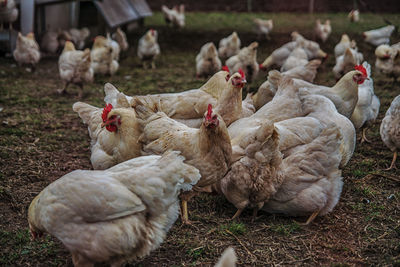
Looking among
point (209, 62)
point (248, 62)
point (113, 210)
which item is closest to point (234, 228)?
point (113, 210)

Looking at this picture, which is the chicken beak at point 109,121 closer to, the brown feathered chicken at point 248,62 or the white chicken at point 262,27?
the brown feathered chicken at point 248,62

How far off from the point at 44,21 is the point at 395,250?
1075cm

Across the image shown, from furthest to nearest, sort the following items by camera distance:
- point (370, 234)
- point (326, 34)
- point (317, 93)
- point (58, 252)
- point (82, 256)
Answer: point (326, 34) < point (317, 93) < point (370, 234) < point (58, 252) < point (82, 256)

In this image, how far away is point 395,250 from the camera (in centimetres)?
317

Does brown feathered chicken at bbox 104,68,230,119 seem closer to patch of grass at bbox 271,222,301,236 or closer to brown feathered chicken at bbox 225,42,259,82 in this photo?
patch of grass at bbox 271,222,301,236

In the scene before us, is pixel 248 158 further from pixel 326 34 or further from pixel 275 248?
pixel 326 34

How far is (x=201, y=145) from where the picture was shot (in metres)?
3.38

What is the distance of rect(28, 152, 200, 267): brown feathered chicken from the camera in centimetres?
251

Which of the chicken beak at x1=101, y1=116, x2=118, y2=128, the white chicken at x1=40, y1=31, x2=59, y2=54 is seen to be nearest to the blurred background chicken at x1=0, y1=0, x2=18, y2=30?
the white chicken at x1=40, y1=31, x2=59, y2=54

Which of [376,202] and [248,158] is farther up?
[248,158]

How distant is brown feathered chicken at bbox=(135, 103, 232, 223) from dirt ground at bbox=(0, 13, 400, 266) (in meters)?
0.44

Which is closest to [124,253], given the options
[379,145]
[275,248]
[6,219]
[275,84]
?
[275,248]

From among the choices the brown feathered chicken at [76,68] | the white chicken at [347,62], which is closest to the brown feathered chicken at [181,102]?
the brown feathered chicken at [76,68]

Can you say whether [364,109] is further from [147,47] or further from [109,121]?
[147,47]
